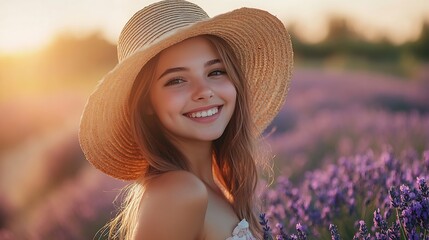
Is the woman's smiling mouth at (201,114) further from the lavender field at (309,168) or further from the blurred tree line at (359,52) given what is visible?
the blurred tree line at (359,52)

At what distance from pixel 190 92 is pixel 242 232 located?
0.51 metres

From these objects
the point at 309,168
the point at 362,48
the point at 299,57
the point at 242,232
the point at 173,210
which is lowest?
the point at 362,48

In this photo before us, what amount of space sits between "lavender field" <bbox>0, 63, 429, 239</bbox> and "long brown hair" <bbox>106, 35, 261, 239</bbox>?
200 millimetres

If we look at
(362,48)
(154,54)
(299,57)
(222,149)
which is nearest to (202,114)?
(154,54)

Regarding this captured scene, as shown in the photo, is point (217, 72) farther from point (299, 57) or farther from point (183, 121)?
point (299, 57)

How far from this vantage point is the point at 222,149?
125 inches

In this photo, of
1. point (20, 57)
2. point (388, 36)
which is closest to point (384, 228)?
point (20, 57)

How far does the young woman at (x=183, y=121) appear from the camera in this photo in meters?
2.55

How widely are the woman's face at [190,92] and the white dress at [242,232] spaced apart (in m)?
0.32

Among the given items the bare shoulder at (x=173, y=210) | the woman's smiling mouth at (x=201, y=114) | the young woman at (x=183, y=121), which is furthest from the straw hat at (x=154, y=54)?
the bare shoulder at (x=173, y=210)

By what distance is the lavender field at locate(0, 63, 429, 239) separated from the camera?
3.40m

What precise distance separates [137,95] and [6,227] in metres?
5.16

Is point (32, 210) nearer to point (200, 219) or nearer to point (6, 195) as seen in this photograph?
point (6, 195)

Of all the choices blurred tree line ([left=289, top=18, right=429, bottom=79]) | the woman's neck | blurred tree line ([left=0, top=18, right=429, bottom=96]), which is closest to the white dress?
the woman's neck
